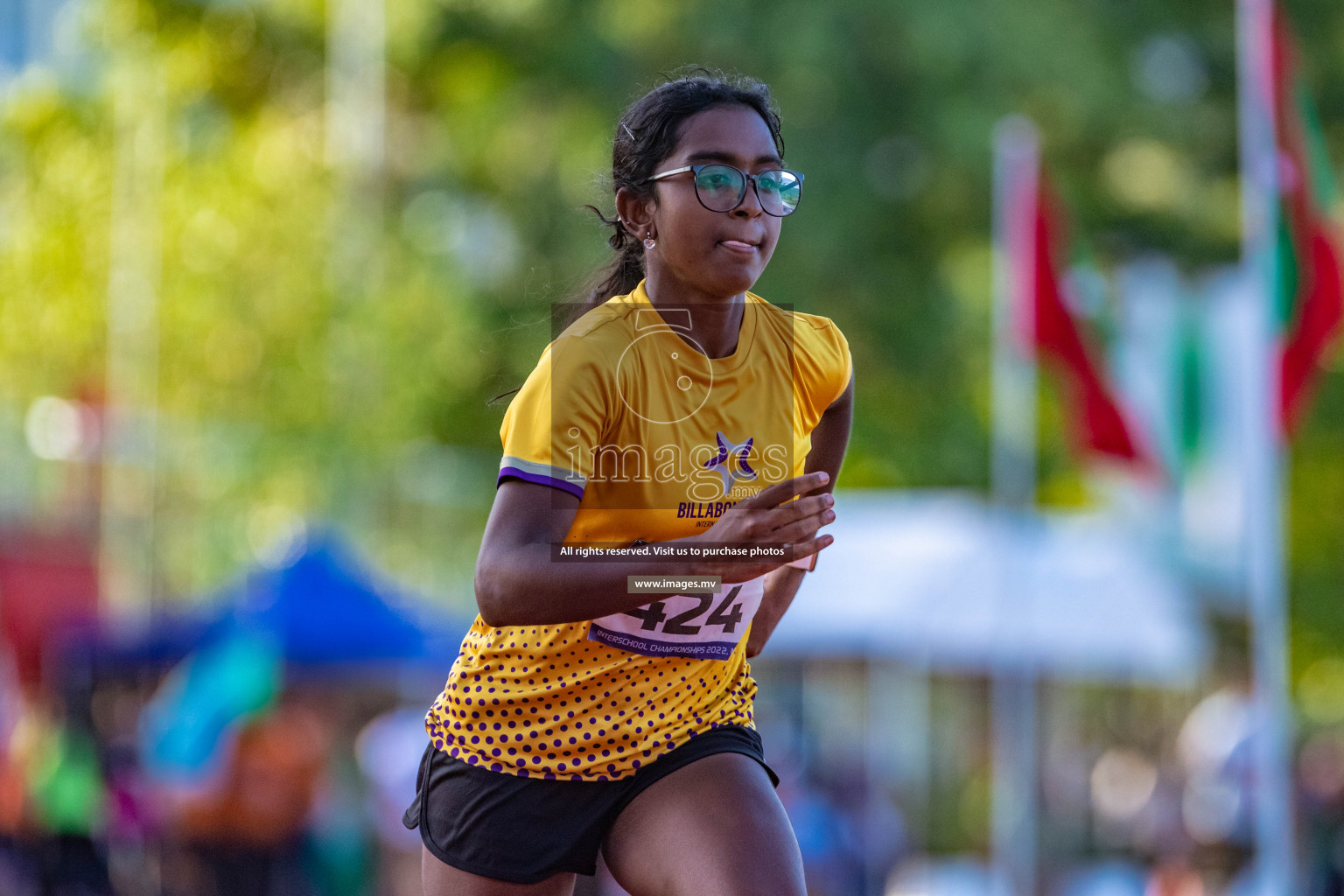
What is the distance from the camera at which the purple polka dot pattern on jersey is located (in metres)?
3.15

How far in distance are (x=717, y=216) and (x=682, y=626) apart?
0.74m

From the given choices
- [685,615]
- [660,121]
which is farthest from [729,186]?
[685,615]

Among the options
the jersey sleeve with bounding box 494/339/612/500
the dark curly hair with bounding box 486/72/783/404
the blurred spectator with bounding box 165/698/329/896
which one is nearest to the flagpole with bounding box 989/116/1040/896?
the blurred spectator with bounding box 165/698/329/896

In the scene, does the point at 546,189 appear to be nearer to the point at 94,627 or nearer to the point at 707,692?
the point at 94,627

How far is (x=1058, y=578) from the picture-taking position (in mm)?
14133

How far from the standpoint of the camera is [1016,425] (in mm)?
13406

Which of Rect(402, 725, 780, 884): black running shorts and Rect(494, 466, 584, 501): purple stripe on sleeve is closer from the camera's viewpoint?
Rect(494, 466, 584, 501): purple stripe on sleeve

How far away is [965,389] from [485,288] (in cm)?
566

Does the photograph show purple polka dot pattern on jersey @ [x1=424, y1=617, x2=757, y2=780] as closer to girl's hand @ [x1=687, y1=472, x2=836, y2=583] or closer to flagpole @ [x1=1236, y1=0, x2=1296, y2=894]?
girl's hand @ [x1=687, y1=472, x2=836, y2=583]

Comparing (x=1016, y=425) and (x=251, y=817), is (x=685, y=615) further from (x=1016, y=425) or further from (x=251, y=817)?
(x=1016, y=425)

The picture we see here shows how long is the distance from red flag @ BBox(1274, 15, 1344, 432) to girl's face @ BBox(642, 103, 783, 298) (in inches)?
267

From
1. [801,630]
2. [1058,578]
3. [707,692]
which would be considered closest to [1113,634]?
[1058,578]

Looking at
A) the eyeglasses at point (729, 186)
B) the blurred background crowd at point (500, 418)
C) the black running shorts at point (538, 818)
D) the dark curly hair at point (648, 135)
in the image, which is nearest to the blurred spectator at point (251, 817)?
the blurred background crowd at point (500, 418)

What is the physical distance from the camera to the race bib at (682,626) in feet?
10.1
